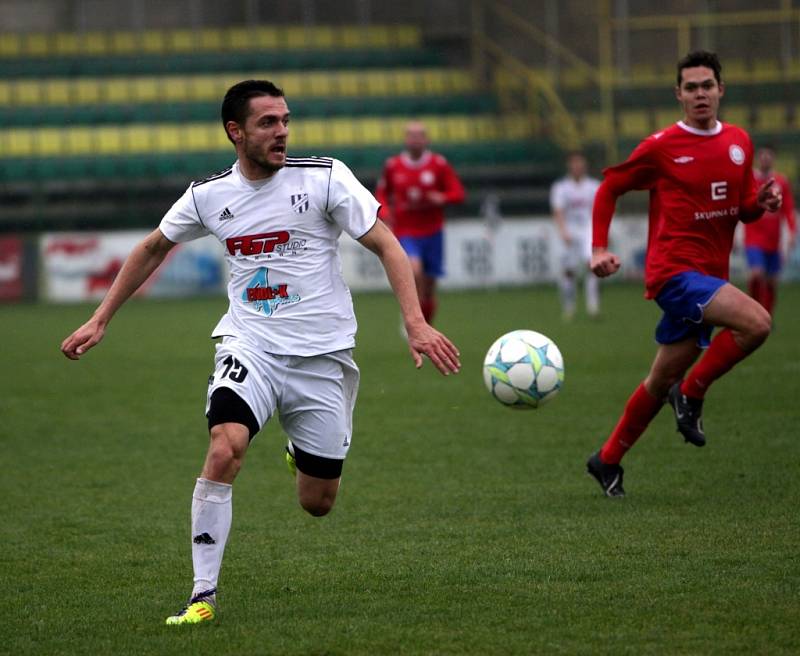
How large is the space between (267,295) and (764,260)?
1209 cm

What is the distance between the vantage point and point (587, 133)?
27688mm

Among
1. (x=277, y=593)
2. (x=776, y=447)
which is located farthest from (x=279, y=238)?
(x=776, y=447)

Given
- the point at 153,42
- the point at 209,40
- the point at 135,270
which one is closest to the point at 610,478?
the point at 135,270

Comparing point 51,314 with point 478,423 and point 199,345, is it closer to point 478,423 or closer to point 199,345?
point 199,345

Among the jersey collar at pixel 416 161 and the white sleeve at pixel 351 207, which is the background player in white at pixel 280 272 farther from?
the jersey collar at pixel 416 161

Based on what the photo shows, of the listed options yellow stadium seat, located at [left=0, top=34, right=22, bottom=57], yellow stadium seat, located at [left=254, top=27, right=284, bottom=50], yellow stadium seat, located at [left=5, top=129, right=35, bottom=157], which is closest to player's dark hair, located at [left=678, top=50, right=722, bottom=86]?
yellow stadium seat, located at [left=5, top=129, right=35, bottom=157]

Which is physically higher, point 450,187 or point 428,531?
point 450,187

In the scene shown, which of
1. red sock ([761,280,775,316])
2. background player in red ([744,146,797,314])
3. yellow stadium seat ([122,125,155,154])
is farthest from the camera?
yellow stadium seat ([122,125,155,154])

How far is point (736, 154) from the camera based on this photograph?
688 cm

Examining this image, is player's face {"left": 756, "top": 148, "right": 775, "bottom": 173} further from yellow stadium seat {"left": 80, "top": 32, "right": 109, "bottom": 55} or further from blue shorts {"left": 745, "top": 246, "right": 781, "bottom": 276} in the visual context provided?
yellow stadium seat {"left": 80, "top": 32, "right": 109, "bottom": 55}

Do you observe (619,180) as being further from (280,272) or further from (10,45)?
(10,45)

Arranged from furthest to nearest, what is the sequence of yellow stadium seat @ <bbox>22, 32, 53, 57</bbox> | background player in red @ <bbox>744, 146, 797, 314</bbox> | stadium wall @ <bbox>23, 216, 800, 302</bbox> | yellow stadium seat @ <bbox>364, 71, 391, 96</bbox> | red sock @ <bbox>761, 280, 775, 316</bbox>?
yellow stadium seat @ <bbox>22, 32, 53, 57</bbox> → yellow stadium seat @ <bbox>364, 71, 391, 96</bbox> → stadium wall @ <bbox>23, 216, 800, 302</bbox> → background player in red @ <bbox>744, 146, 797, 314</bbox> → red sock @ <bbox>761, 280, 775, 316</bbox>

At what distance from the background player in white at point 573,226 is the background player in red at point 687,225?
11195 millimetres

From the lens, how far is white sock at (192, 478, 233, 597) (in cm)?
468
